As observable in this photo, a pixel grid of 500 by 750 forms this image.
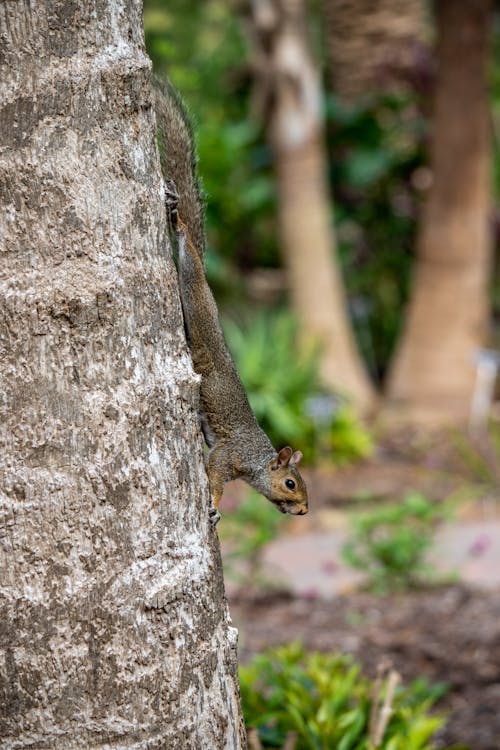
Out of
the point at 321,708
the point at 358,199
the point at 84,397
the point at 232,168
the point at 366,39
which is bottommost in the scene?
the point at 321,708

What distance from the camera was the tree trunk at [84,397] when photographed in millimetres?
1959

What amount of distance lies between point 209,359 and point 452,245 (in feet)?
19.9

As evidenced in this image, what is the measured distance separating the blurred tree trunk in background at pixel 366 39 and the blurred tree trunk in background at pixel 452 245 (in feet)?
9.31

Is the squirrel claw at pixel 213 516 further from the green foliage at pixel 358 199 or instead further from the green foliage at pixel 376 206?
the green foliage at pixel 376 206

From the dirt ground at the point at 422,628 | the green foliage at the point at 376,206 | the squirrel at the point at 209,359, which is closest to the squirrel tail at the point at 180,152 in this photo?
the squirrel at the point at 209,359

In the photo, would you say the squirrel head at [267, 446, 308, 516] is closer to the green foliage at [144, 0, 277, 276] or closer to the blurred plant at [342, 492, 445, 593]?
the blurred plant at [342, 492, 445, 593]

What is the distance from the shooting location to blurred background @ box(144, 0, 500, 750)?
15.8 ft

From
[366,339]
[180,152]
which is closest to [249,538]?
[180,152]

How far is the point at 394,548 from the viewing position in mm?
5348

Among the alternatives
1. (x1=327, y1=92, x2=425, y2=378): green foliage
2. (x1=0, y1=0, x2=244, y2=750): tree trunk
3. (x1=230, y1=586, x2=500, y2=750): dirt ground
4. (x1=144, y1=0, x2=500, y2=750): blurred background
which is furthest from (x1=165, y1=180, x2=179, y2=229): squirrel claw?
(x1=327, y1=92, x2=425, y2=378): green foliage

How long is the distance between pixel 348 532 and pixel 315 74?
4.31 m

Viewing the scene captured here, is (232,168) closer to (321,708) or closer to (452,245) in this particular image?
(452,245)

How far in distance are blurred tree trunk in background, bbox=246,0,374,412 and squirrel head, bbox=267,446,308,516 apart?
5.34 metres

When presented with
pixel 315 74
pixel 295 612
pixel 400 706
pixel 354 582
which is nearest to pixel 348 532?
pixel 354 582
